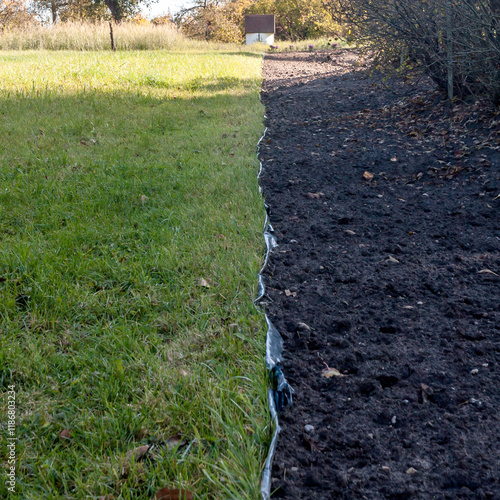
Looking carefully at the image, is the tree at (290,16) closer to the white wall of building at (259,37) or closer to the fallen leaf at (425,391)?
the white wall of building at (259,37)

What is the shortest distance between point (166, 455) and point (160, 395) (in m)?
0.32

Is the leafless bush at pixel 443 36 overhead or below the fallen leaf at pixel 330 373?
overhead

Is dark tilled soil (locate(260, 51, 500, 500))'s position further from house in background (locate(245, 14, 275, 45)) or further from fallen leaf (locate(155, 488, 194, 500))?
house in background (locate(245, 14, 275, 45))

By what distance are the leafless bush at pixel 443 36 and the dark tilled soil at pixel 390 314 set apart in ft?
2.42

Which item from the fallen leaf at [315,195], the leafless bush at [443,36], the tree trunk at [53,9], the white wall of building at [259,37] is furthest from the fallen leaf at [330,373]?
the tree trunk at [53,9]

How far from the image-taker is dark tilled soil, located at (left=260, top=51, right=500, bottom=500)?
158cm

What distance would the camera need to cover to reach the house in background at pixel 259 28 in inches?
1555

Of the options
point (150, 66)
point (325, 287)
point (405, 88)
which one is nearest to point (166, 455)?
point (325, 287)

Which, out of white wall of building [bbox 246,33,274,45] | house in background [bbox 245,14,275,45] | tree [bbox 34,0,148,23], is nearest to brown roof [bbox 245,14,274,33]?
house in background [bbox 245,14,275,45]

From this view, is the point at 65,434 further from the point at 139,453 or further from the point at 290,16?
the point at 290,16

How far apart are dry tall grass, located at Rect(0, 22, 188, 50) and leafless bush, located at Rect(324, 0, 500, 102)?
53.2ft

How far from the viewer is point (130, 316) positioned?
2.53m


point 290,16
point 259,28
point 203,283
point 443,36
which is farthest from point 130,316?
point 290,16

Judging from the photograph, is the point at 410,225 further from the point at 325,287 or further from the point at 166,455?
the point at 166,455
